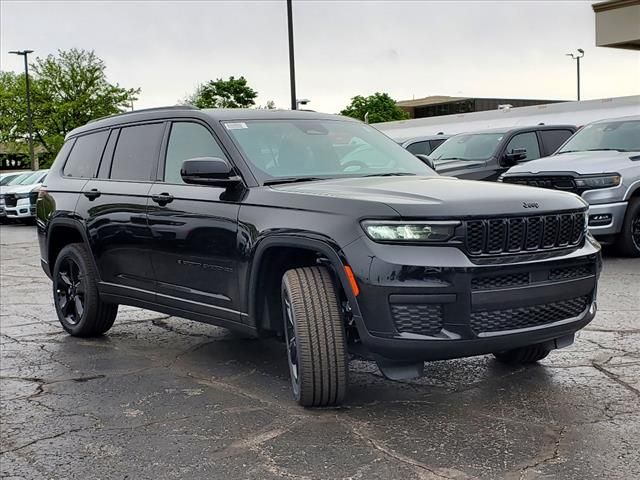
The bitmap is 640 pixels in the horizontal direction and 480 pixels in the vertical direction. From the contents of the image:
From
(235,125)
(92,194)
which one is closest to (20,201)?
(92,194)

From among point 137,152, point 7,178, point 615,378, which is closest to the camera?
point 615,378

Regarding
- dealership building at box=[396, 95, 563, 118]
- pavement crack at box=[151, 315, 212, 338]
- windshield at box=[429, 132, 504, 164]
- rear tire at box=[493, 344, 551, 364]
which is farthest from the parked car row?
dealership building at box=[396, 95, 563, 118]

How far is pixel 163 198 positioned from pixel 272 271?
1.19 meters

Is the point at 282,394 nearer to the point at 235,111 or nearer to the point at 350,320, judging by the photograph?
the point at 350,320

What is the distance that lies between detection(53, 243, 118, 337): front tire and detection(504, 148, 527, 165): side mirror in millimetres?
7217

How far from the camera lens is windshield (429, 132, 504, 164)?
13.7 m

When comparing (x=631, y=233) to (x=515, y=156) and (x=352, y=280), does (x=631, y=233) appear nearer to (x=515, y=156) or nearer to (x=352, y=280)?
(x=515, y=156)

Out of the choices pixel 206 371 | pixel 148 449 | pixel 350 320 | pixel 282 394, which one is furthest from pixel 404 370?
pixel 206 371

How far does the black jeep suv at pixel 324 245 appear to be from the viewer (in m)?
4.32

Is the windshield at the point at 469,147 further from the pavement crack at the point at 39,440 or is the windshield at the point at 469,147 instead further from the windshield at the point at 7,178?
the windshield at the point at 7,178

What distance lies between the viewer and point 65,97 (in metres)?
54.7

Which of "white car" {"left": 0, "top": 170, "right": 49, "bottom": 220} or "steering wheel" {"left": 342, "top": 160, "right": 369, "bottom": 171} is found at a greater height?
"steering wheel" {"left": 342, "top": 160, "right": 369, "bottom": 171}

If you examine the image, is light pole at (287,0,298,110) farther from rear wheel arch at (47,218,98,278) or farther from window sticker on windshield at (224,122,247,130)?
window sticker on windshield at (224,122,247,130)

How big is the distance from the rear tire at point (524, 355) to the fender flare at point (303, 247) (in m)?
1.57
